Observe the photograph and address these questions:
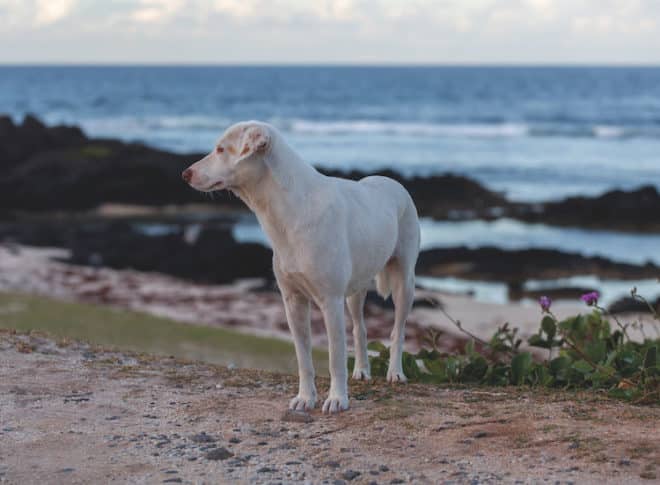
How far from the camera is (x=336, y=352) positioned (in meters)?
6.57

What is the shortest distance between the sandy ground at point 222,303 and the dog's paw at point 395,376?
353 inches

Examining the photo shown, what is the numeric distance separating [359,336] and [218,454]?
7.24ft

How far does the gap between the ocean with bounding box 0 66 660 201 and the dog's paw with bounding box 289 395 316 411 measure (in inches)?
1222

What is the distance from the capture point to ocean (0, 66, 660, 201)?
156 feet

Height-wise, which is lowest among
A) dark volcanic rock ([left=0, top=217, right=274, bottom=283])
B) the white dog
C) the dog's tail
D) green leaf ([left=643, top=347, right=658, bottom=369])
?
dark volcanic rock ([left=0, top=217, right=274, bottom=283])

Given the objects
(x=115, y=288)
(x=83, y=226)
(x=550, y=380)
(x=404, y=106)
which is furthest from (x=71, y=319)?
(x=404, y=106)

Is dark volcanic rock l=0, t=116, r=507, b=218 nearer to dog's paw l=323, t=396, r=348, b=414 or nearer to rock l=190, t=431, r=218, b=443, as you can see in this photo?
dog's paw l=323, t=396, r=348, b=414

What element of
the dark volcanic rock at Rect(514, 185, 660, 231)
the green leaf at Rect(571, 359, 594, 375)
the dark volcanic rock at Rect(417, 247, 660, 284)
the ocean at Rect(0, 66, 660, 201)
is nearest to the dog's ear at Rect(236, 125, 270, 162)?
the green leaf at Rect(571, 359, 594, 375)

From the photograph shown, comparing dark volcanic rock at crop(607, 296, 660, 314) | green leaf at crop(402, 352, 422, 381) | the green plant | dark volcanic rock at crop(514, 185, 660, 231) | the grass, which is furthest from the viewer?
dark volcanic rock at crop(514, 185, 660, 231)

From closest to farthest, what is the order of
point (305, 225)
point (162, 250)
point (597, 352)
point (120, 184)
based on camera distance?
1. point (305, 225)
2. point (597, 352)
3. point (162, 250)
4. point (120, 184)

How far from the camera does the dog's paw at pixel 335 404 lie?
256 inches

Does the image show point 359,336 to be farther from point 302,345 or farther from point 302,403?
point 302,403

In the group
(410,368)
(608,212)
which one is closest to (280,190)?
(410,368)

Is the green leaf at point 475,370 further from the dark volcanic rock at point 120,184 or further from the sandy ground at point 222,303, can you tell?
the dark volcanic rock at point 120,184
